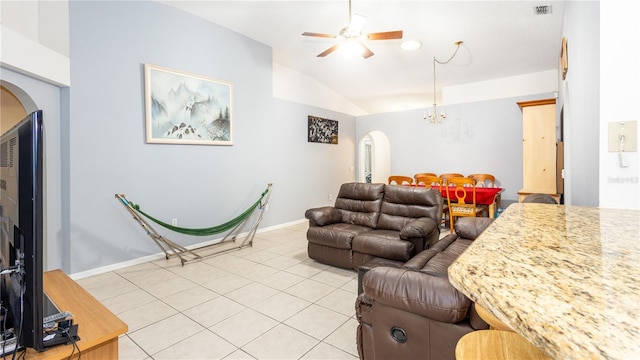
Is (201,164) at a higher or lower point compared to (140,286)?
higher

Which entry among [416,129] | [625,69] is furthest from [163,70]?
[416,129]

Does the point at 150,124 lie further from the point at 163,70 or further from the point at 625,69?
the point at 625,69

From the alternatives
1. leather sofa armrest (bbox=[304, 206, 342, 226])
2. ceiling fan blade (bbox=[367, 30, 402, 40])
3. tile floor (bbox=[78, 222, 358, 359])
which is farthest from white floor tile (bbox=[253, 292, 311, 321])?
ceiling fan blade (bbox=[367, 30, 402, 40])

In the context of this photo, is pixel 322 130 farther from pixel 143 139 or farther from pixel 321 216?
pixel 143 139

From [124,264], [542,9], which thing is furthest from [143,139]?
[542,9]

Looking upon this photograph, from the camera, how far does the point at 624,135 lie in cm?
131

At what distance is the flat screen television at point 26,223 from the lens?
0.73 m

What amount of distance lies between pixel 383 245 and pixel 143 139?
3011 mm

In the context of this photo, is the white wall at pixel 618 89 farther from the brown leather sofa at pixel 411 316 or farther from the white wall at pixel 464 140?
the white wall at pixel 464 140

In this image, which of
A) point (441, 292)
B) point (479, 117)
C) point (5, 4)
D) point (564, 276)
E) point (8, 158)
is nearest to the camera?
point (564, 276)

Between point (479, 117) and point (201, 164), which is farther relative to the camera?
point (479, 117)

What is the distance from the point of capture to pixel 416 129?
677cm

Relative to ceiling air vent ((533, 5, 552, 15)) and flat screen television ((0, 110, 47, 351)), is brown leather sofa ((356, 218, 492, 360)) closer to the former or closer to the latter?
flat screen television ((0, 110, 47, 351))

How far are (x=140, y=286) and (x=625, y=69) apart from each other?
377 centimetres
